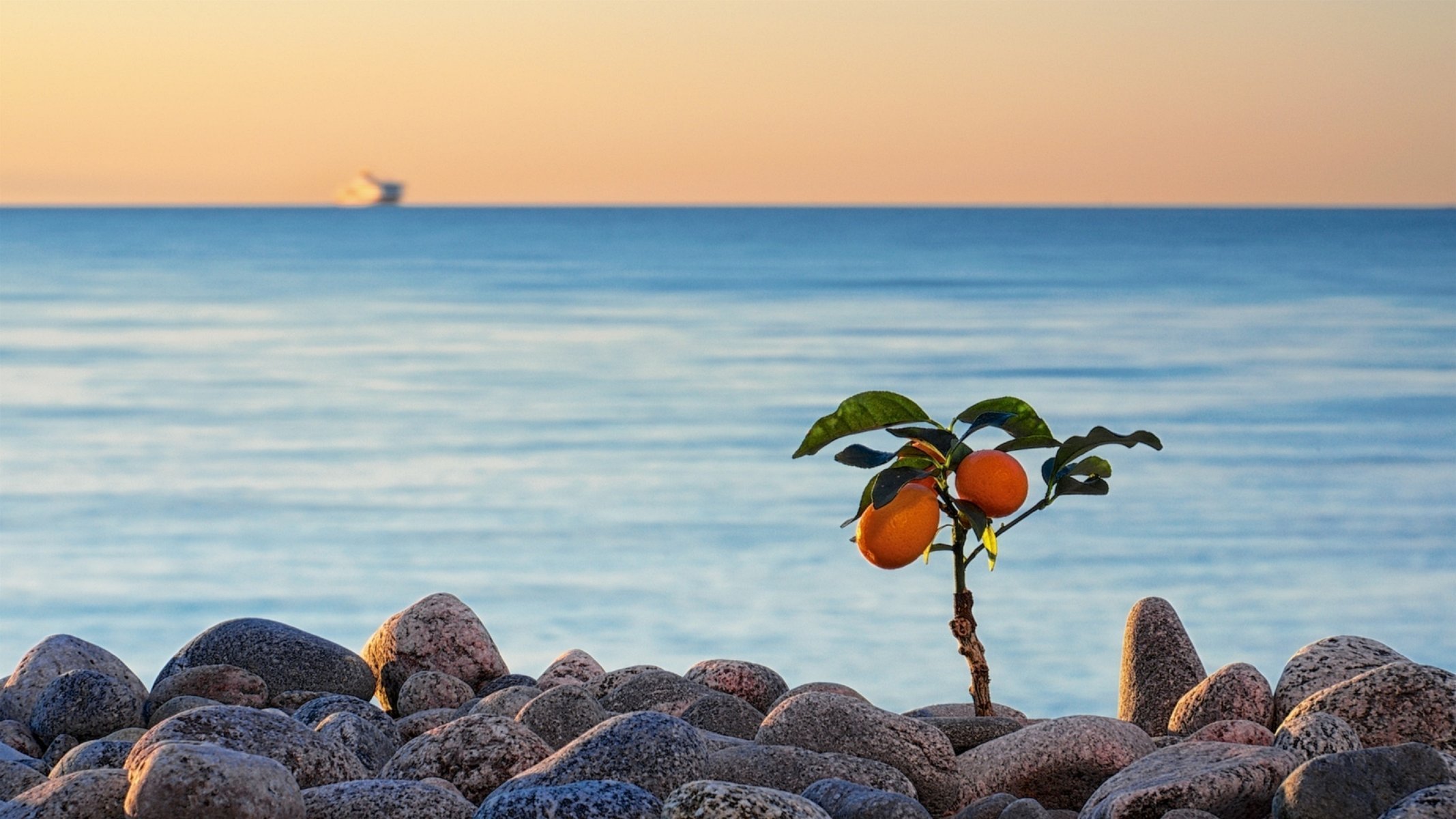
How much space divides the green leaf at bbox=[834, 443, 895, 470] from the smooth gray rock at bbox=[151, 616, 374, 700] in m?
1.69

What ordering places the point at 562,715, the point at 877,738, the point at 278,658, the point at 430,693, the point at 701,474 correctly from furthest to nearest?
1. the point at 701,474
2. the point at 278,658
3. the point at 430,693
4. the point at 562,715
5. the point at 877,738

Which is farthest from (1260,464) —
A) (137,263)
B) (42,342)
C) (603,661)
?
(137,263)

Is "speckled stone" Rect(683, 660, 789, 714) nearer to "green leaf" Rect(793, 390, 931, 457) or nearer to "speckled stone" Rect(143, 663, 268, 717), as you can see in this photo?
"speckled stone" Rect(143, 663, 268, 717)

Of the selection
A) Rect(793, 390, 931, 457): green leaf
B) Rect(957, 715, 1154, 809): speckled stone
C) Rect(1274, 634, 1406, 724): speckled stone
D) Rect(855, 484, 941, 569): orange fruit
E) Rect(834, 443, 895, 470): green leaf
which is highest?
Rect(793, 390, 931, 457): green leaf

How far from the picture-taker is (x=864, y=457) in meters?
3.28

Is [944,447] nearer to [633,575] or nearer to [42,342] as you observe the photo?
[633,575]

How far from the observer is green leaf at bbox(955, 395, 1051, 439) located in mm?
3207

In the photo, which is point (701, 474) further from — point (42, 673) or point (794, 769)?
point (794, 769)

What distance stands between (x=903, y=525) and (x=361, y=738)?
4.00ft

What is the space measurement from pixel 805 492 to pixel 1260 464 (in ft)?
13.5

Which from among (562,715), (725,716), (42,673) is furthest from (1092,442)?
(42,673)

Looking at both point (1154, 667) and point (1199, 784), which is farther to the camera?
point (1154, 667)

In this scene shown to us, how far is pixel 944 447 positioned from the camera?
3.21 metres

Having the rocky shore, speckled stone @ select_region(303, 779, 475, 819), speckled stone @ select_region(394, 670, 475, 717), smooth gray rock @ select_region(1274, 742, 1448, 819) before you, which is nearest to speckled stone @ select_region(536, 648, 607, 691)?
the rocky shore
